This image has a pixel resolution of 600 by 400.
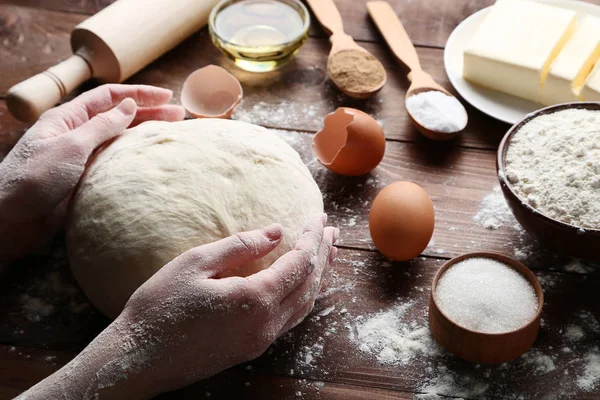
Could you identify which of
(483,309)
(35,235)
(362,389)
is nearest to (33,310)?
(35,235)

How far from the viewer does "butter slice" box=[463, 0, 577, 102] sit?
1.63 metres

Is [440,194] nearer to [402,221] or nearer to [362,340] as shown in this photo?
[402,221]

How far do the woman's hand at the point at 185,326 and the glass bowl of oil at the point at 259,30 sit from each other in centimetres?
76

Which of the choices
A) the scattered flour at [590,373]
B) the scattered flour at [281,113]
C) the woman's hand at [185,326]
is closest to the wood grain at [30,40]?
the scattered flour at [281,113]

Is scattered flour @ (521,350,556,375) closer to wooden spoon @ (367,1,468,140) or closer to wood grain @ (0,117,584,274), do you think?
wood grain @ (0,117,584,274)

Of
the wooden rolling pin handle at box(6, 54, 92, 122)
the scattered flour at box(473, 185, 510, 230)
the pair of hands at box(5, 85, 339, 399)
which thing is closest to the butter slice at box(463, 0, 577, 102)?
the scattered flour at box(473, 185, 510, 230)

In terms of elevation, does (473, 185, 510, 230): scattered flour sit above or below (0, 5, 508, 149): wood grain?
below

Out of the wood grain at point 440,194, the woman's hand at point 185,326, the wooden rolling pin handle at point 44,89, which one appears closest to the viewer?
the woman's hand at point 185,326

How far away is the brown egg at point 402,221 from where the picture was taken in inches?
51.1

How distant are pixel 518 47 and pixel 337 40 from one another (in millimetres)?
476

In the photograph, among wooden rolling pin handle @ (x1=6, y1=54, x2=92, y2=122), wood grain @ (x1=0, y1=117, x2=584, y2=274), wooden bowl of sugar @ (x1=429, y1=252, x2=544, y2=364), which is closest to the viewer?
wooden bowl of sugar @ (x1=429, y1=252, x2=544, y2=364)

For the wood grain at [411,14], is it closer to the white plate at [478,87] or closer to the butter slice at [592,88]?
the white plate at [478,87]

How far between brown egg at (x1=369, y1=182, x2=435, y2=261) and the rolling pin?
0.79 m

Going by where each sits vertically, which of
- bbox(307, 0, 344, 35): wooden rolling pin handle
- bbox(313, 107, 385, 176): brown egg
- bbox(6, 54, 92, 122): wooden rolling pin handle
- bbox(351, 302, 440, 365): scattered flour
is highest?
bbox(6, 54, 92, 122): wooden rolling pin handle
